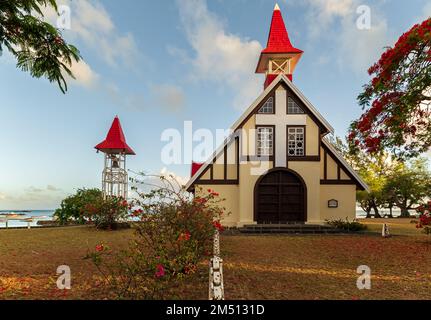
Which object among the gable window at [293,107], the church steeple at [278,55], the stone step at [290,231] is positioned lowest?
the stone step at [290,231]

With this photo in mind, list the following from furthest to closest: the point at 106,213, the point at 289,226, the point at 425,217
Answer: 1. the point at 106,213
2. the point at 289,226
3. the point at 425,217

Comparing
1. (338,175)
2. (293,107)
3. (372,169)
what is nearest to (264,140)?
(293,107)

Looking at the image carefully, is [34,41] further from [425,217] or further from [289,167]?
[425,217]

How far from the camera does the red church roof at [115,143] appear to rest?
2084 cm

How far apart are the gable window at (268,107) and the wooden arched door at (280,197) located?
146 inches

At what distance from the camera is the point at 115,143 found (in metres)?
21.1

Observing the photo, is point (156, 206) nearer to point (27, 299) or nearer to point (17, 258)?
point (27, 299)

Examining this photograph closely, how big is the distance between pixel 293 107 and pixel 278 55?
4.98 metres

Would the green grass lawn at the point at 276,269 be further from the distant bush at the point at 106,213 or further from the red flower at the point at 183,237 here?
the distant bush at the point at 106,213

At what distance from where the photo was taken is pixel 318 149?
16031 millimetres

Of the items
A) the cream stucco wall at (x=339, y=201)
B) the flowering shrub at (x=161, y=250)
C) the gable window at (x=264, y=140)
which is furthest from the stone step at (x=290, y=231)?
the flowering shrub at (x=161, y=250)

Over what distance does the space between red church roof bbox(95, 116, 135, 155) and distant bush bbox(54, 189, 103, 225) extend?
376 centimetres
